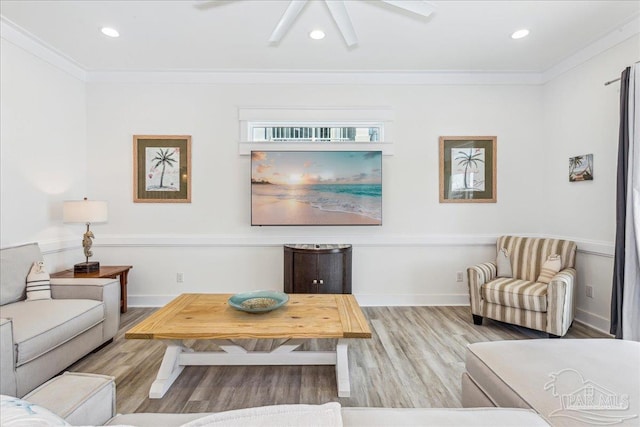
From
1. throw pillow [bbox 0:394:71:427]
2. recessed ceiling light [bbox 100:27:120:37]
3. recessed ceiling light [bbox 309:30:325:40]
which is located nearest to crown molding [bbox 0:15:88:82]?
recessed ceiling light [bbox 100:27:120:37]

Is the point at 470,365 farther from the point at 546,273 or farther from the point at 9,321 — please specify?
the point at 9,321

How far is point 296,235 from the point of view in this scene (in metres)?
3.88

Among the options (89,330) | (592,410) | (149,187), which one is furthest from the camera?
(149,187)

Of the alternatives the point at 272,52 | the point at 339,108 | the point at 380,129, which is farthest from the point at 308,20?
the point at 380,129

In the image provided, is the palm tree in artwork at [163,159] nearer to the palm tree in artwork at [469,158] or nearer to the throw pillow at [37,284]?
the throw pillow at [37,284]

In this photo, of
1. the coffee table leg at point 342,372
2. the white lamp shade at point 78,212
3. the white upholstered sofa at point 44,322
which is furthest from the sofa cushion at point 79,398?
the white lamp shade at point 78,212

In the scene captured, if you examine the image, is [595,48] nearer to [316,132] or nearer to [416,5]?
[416,5]

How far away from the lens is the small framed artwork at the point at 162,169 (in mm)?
3830

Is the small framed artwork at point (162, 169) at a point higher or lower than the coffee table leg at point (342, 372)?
higher

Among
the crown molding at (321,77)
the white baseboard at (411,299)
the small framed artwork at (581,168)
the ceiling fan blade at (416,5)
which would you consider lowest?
the white baseboard at (411,299)

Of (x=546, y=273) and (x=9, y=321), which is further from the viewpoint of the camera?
(x=546, y=273)

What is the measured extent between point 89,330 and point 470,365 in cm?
271

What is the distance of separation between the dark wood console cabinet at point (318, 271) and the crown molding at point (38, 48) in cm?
319

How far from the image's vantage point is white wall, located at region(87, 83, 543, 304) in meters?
3.84
